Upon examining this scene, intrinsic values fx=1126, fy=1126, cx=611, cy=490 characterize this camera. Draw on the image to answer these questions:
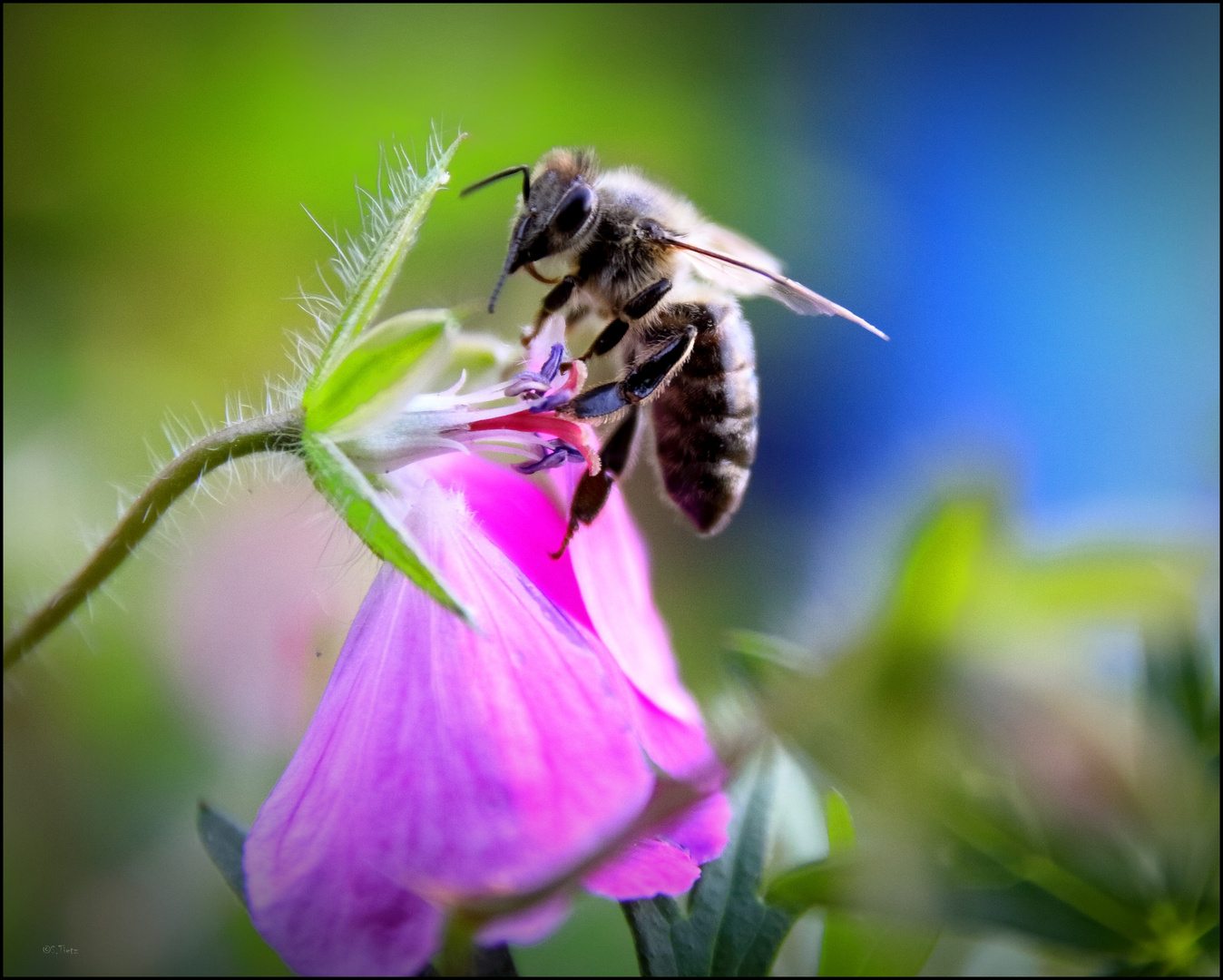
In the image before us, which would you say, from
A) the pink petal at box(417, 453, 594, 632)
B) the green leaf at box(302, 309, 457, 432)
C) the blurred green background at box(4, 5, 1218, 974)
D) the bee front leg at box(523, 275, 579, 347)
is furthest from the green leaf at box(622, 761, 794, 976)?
the blurred green background at box(4, 5, 1218, 974)

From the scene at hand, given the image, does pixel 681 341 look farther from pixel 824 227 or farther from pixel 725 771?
pixel 824 227

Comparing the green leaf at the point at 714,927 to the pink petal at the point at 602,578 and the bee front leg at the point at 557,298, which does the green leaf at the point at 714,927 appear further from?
the bee front leg at the point at 557,298

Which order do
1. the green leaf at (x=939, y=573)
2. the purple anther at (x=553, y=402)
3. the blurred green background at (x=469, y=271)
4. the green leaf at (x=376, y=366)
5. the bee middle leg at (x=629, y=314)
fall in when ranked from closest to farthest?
the green leaf at (x=939, y=573), the green leaf at (x=376, y=366), the purple anther at (x=553, y=402), the bee middle leg at (x=629, y=314), the blurred green background at (x=469, y=271)

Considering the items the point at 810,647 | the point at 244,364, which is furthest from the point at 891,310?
the point at 810,647

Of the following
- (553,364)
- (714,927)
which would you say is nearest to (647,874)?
(714,927)

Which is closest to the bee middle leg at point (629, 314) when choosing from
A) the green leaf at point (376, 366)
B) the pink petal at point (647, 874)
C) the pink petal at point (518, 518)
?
the pink petal at point (518, 518)

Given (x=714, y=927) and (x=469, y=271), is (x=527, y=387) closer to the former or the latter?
(x=714, y=927)

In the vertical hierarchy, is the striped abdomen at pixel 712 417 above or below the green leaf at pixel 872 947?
above
